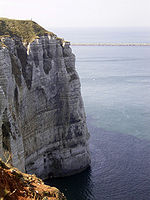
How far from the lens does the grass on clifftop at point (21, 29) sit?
60.4 meters

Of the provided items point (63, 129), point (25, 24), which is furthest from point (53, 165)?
point (25, 24)

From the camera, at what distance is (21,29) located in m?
63.6

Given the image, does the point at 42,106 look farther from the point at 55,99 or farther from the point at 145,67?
the point at 145,67

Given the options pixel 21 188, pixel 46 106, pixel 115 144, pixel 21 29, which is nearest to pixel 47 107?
pixel 46 106

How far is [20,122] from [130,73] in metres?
126

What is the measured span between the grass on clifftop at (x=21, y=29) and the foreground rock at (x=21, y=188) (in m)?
41.5

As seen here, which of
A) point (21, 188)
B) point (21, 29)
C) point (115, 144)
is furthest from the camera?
point (115, 144)

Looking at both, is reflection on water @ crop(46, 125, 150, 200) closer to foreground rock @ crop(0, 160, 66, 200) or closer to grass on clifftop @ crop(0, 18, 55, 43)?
grass on clifftop @ crop(0, 18, 55, 43)

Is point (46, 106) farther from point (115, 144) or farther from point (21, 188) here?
point (21, 188)

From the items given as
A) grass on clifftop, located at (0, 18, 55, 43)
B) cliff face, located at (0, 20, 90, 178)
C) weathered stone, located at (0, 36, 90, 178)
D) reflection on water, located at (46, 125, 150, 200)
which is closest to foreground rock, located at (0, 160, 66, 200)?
cliff face, located at (0, 20, 90, 178)

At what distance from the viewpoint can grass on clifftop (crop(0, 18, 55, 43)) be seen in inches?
2380

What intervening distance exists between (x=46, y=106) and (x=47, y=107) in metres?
0.39

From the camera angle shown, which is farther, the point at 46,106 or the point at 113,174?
the point at 113,174

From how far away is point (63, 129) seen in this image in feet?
219
